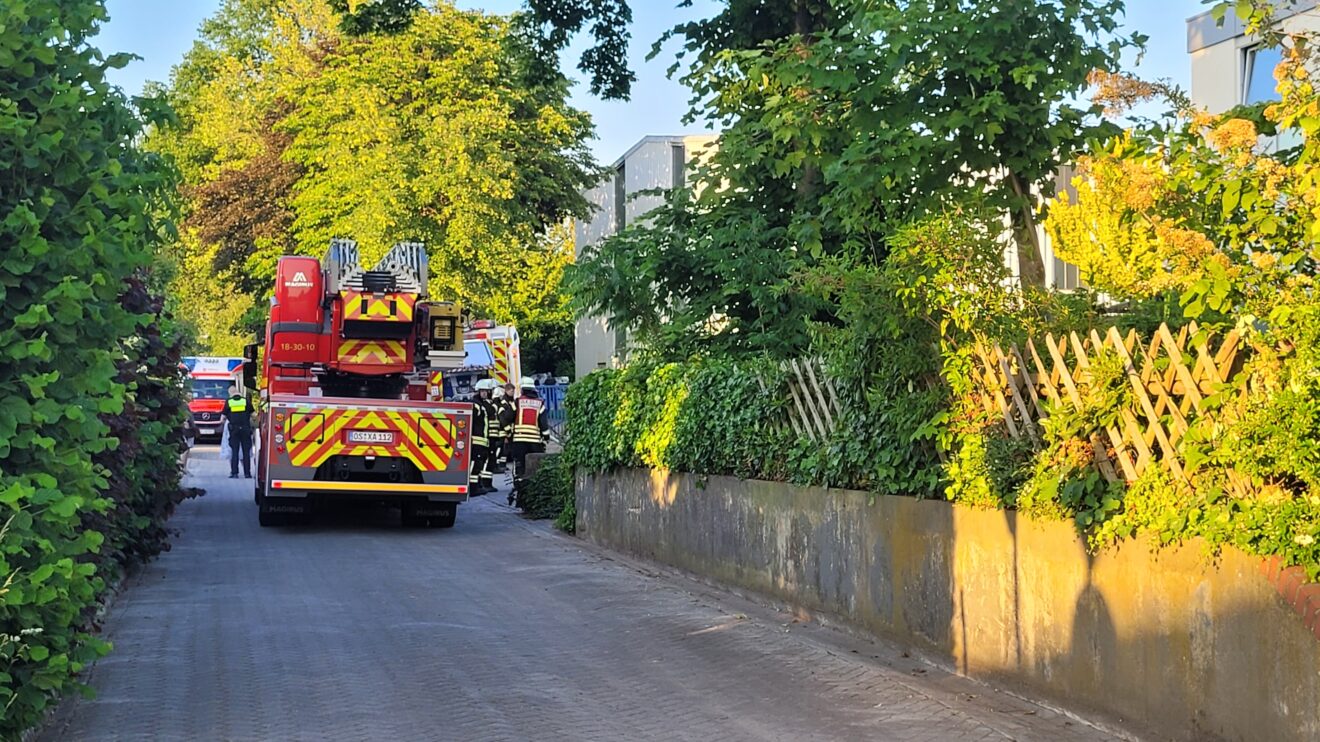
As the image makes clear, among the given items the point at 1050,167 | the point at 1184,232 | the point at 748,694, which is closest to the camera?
the point at 1184,232

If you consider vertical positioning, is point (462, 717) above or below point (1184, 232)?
below

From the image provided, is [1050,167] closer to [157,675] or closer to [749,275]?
[749,275]

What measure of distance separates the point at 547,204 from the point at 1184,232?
39.5m

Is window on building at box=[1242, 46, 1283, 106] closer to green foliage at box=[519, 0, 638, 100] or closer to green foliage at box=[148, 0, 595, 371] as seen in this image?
green foliage at box=[519, 0, 638, 100]

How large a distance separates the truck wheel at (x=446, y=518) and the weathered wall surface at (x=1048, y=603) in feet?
23.1

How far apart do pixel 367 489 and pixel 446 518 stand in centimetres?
154

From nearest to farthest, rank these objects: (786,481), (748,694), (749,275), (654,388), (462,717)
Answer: (462,717) → (748,694) → (786,481) → (654,388) → (749,275)

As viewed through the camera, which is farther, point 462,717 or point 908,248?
point 908,248

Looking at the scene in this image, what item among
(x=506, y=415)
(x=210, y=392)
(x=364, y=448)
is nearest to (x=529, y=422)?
(x=506, y=415)

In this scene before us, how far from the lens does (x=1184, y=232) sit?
710 cm

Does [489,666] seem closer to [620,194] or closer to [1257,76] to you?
[1257,76]

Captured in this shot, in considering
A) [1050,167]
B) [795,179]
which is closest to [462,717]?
[1050,167]

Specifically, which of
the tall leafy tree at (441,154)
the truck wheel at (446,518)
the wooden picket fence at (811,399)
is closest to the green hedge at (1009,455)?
the wooden picket fence at (811,399)

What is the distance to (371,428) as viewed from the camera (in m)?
18.8
